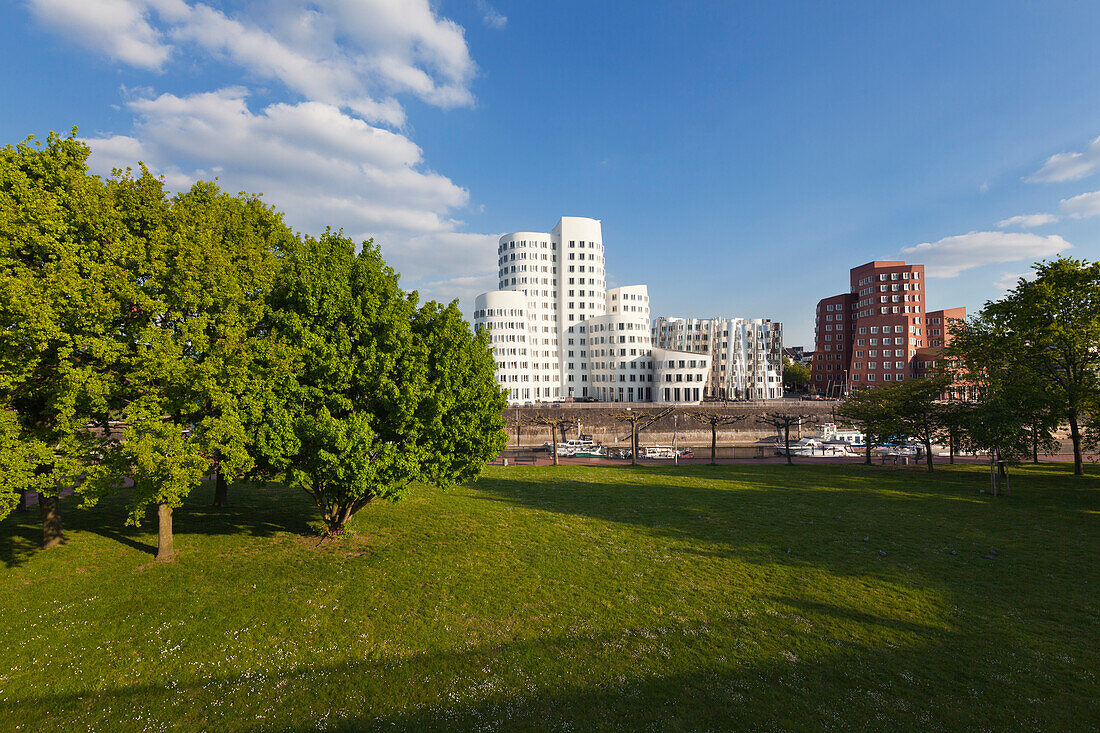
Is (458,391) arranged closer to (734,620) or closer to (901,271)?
(734,620)

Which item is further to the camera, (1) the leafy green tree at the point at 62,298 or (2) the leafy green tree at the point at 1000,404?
(2) the leafy green tree at the point at 1000,404

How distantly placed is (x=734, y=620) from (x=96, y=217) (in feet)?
94.8

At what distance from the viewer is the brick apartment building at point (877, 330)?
124938mm

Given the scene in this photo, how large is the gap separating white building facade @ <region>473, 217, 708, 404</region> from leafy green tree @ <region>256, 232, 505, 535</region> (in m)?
99.2

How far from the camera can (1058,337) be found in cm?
3738

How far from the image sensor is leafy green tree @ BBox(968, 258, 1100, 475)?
1441 inches

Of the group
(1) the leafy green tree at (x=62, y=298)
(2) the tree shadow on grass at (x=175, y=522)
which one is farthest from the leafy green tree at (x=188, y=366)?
(2) the tree shadow on grass at (x=175, y=522)

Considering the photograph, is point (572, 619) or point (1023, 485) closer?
point (572, 619)

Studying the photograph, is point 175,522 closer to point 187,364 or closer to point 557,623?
point 187,364

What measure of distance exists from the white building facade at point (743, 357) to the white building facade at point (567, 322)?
1154 inches

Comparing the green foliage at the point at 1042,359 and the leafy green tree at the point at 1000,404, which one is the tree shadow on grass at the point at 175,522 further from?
the green foliage at the point at 1042,359

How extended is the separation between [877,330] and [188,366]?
6004 inches

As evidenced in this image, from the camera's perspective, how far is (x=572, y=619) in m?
16.3

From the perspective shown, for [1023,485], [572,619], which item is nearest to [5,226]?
[572,619]
